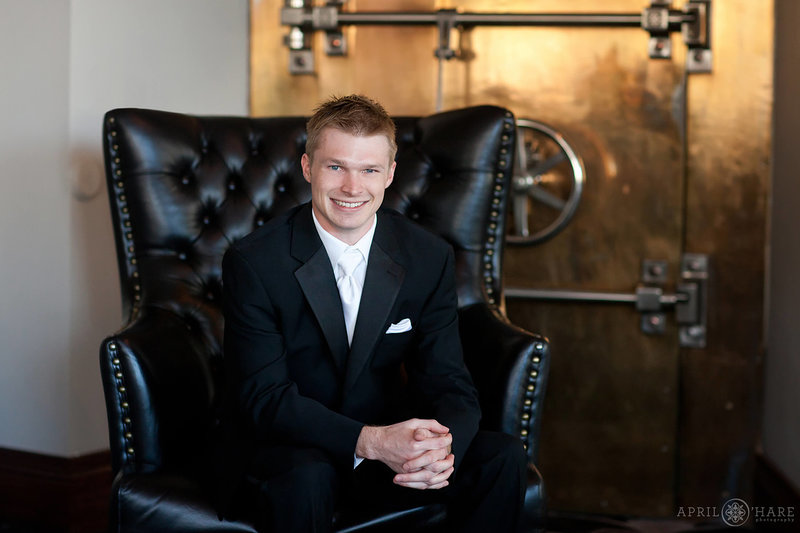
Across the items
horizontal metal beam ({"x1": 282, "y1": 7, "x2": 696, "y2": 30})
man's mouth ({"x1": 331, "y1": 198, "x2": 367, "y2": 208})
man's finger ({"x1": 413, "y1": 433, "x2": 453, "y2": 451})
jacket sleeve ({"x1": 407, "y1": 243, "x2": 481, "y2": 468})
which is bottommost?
man's finger ({"x1": 413, "y1": 433, "x2": 453, "y2": 451})

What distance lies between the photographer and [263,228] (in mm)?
1929

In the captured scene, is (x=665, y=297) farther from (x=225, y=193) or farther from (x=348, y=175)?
(x=348, y=175)

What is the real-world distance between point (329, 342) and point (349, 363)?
59mm

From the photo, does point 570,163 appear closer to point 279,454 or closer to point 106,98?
point 106,98

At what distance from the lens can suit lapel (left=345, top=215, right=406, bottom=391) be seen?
1.86 metres

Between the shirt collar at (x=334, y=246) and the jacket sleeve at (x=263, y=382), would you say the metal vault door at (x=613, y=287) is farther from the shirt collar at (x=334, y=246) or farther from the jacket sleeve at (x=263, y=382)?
the jacket sleeve at (x=263, y=382)

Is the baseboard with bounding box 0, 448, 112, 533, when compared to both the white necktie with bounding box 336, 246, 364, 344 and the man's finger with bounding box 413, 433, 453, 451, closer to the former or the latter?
the white necktie with bounding box 336, 246, 364, 344

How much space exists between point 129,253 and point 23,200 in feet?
2.09

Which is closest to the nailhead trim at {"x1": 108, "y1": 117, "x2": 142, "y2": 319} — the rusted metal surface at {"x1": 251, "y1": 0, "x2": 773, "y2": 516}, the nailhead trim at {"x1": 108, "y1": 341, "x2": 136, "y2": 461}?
the nailhead trim at {"x1": 108, "y1": 341, "x2": 136, "y2": 461}

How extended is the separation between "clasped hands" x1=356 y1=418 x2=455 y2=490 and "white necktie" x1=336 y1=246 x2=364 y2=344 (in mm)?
250

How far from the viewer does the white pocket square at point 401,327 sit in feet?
6.28

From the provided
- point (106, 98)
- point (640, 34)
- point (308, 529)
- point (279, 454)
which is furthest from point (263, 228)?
point (640, 34)

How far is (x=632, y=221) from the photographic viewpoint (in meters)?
3.21

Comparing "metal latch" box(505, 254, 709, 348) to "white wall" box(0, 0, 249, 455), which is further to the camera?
"metal latch" box(505, 254, 709, 348)
